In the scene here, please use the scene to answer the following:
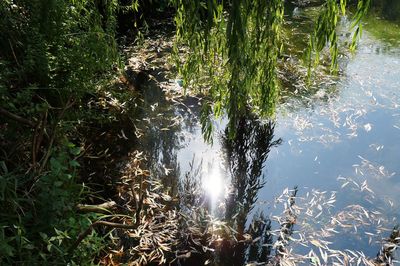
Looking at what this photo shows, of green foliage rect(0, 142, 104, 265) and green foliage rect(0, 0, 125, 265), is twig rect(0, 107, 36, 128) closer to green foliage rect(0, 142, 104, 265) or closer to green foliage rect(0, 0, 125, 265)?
green foliage rect(0, 0, 125, 265)

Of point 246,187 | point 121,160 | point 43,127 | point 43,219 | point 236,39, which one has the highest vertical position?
point 236,39

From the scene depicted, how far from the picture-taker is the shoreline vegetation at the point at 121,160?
6.51 feet

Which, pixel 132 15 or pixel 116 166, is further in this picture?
pixel 132 15

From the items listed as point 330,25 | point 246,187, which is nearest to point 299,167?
point 246,187

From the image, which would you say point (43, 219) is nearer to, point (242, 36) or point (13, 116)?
point (13, 116)

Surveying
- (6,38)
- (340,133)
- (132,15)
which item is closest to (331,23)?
(340,133)

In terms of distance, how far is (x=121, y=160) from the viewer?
3.52 m

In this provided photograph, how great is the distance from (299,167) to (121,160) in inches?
65.6

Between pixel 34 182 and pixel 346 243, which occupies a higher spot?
pixel 34 182

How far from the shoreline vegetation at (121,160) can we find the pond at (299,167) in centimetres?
2

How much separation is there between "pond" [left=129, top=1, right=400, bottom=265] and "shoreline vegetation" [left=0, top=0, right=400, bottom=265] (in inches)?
0.9

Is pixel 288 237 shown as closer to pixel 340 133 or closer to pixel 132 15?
pixel 340 133

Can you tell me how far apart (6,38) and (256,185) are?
2.40 m

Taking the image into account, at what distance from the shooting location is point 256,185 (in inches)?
133
